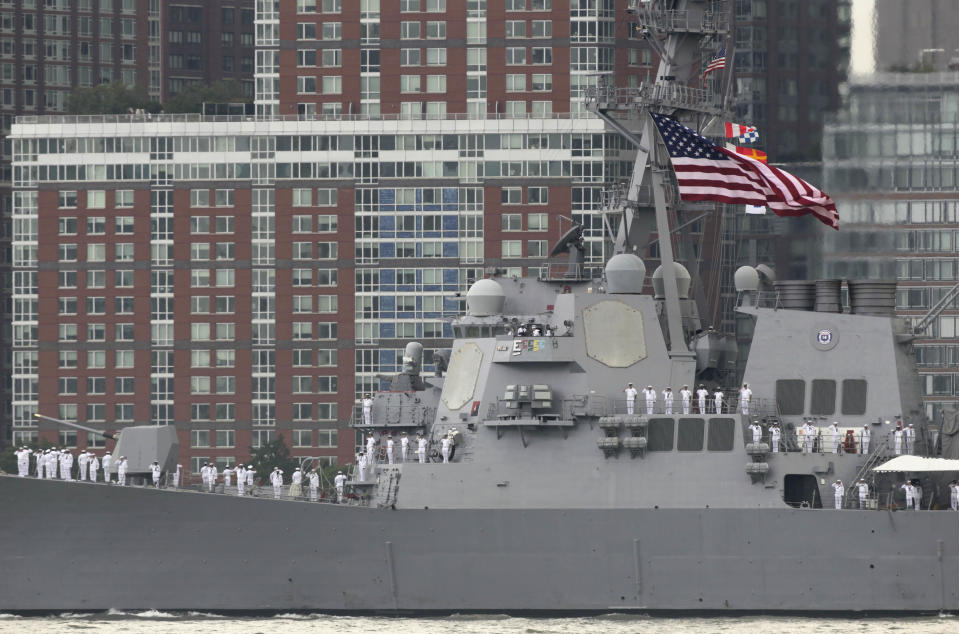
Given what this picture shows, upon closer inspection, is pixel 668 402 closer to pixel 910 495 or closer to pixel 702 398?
pixel 702 398

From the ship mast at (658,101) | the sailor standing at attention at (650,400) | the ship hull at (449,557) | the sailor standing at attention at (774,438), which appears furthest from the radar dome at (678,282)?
the ship hull at (449,557)

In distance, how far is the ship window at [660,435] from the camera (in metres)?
42.3

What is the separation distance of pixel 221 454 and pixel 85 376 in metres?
7.58

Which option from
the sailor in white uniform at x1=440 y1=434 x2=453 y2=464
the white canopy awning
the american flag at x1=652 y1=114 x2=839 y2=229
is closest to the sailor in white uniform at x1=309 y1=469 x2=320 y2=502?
the sailor in white uniform at x1=440 y1=434 x2=453 y2=464

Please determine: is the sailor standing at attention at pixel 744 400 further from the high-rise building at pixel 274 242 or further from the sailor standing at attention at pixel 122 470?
the high-rise building at pixel 274 242

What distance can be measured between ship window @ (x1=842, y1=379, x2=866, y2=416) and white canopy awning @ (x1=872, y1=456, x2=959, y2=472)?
182 centimetres

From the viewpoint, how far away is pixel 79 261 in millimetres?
93812

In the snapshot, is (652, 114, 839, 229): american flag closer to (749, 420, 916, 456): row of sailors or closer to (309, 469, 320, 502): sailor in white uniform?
(749, 420, 916, 456): row of sailors

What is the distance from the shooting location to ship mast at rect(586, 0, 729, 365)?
44.8 m

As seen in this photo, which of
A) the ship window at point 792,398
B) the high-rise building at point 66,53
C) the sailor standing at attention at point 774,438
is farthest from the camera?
the high-rise building at point 66,53

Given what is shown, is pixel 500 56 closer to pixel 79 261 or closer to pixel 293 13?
pixel 293 13

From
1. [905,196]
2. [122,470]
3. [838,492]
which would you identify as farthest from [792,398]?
[905,196]

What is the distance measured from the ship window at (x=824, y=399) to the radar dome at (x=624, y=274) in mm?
4354

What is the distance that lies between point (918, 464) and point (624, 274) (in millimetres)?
7415
